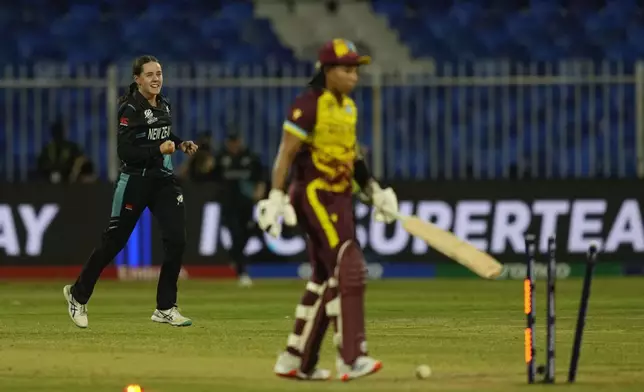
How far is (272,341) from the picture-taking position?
42.9 feet

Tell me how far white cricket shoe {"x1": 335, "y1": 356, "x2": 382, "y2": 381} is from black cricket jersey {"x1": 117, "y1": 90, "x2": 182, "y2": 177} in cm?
452

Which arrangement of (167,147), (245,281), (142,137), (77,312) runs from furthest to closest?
1. (245,281)
2. (77,312)
3. (142,137)
4. (167,147)

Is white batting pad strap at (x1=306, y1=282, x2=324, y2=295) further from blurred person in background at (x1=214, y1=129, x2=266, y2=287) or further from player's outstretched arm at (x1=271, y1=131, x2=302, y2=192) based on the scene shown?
blurred person in background at (x1=214, y1=129, x2=266, y2=287)

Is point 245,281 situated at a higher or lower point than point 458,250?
lower

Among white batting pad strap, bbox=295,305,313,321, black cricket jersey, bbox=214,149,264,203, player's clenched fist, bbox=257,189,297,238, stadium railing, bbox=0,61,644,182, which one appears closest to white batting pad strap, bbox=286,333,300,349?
white batting pad strap, bbox=295,305,313,321

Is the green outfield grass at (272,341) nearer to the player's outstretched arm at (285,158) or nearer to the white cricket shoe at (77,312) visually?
the white cricket shoe at (77,312)

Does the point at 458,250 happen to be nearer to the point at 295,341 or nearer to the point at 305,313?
the point at 305,313

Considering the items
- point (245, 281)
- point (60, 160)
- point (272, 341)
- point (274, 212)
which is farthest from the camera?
point (60, 160)

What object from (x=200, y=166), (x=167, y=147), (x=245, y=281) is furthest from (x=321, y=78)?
(x=200, y=166)

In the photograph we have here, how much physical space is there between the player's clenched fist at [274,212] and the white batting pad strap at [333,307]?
55 cm

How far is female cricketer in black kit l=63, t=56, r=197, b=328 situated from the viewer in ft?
46.1

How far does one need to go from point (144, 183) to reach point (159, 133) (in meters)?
0.46

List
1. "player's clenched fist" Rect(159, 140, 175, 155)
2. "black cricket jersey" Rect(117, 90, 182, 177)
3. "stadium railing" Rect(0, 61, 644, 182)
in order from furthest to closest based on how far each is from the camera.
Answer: "stadium railing" Rect(0, 61, 644, 182)
"black cricket jersey" Rect(117, 90, 182, 177)
"player's clenched fist" Rect(159, 140, 175, 155)

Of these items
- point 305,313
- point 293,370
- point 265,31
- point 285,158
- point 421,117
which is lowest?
point 421,117
